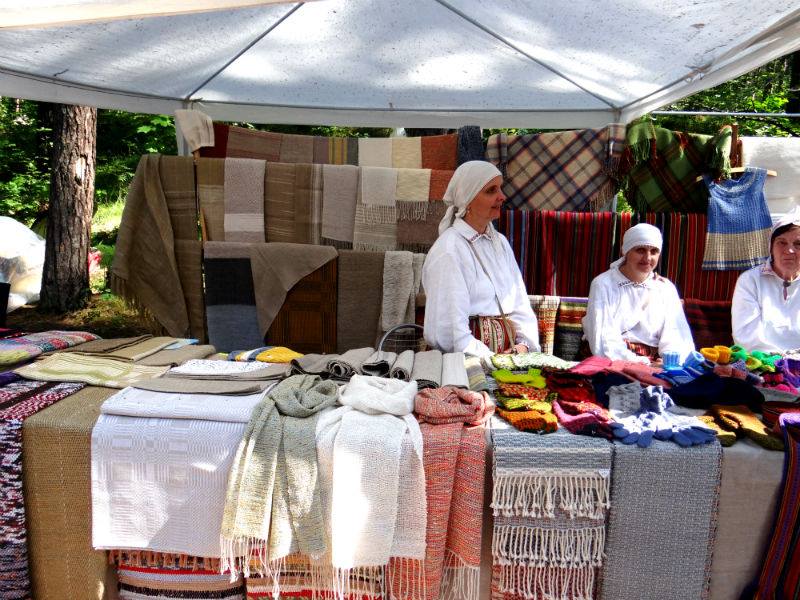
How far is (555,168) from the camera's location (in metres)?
3.99

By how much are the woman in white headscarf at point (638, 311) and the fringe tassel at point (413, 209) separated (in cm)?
119

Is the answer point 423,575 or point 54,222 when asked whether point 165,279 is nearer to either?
point 423,575

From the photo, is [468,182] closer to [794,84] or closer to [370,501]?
[370,501]

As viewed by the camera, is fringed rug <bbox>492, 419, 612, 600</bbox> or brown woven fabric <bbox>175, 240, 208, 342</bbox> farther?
brown woven fabric <bbox>175, 240, 208, 342</bbox>

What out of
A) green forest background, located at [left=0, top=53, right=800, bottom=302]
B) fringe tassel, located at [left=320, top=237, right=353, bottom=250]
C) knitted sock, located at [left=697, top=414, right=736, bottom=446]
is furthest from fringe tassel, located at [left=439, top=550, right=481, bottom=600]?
green forest background, located at [left=0, top=53, right=800, bottom=302]

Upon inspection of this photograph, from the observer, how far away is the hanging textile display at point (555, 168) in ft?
13.0

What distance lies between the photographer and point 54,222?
6.36 metres

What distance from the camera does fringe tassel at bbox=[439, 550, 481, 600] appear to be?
170cm

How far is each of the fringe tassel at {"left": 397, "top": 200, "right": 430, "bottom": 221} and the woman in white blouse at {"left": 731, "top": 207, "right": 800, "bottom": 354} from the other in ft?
6.32

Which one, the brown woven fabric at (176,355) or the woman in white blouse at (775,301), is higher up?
the woman in white blouse at (775,301)

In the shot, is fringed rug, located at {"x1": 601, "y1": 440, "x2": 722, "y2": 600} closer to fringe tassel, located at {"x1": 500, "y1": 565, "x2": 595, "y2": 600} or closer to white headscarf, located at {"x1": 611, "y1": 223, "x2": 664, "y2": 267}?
fringe tassel, located at {"x1": 500, "y1": 565, "x2": 595, "y2": 600}

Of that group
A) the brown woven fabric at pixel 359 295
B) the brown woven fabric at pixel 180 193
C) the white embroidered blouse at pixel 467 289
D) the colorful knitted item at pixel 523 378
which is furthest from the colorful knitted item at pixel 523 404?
the brown woven fabric at pixel 180 193

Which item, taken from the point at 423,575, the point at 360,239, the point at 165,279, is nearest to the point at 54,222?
the point at 165,279

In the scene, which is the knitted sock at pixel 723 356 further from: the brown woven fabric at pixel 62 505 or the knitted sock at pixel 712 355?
the brown woven fabric at pixel 62 505
